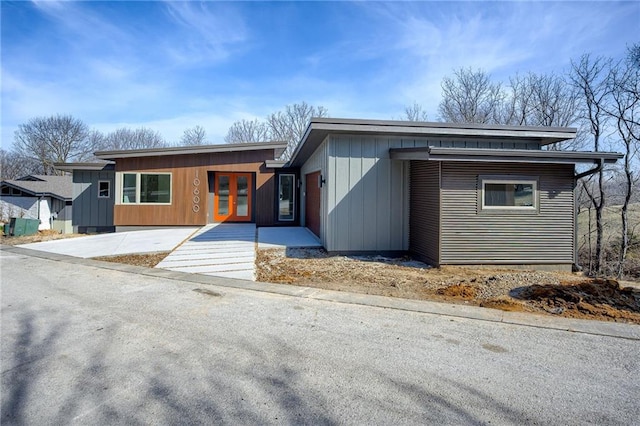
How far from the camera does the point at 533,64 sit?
17281 millimetres

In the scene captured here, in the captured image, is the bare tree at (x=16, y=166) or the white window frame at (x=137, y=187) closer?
the white window frame at (x=137, y=187)

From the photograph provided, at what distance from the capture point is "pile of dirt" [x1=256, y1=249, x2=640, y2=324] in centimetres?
448

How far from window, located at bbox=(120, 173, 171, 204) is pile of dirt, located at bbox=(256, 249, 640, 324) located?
6.88 metres

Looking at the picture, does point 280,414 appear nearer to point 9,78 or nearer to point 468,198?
point 468,198

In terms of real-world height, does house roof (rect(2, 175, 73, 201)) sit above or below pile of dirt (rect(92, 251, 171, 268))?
above

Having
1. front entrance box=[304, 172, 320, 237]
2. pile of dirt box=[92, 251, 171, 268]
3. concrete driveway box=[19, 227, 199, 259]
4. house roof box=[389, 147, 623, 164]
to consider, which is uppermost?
house roof box=[389, 147, 623, 164]

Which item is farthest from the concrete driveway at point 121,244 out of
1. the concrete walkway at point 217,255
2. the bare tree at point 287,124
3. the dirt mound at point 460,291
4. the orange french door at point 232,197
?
the bare tree at point 287,124

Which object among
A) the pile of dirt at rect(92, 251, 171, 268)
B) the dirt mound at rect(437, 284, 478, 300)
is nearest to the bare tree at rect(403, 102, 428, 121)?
the pile of dirt at rect(92, 251, 171, 268)

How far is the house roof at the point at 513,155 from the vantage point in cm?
646

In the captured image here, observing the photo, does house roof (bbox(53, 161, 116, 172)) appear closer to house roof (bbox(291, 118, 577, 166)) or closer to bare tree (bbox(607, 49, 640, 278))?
house roof (bbox(291, 118, 577, 166))

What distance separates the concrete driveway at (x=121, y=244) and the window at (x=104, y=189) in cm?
367

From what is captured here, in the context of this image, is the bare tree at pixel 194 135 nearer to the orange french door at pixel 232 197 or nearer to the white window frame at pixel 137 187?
the orange french door at pixel 232 197

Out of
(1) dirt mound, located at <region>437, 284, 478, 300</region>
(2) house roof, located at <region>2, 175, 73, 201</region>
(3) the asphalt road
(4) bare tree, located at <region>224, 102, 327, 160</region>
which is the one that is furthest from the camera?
(4) bare tree, located at <region>224, 102, 327, 160</region>

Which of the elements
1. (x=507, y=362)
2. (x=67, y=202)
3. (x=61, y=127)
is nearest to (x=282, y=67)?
(x=67, y=202)
